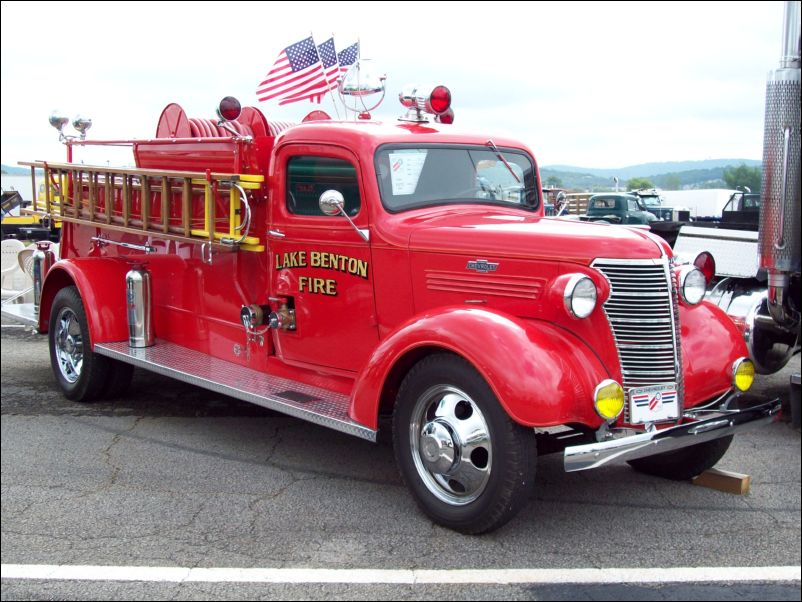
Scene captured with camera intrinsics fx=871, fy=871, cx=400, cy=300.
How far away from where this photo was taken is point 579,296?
13.0 feet

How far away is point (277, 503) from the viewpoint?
14.9 ft

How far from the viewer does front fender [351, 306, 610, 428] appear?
3783 millimetres

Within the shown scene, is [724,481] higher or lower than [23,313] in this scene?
lower

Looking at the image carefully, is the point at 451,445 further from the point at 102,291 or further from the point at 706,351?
the point at 102,291

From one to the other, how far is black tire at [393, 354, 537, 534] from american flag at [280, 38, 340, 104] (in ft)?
10.4

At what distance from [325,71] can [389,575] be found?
4.24m

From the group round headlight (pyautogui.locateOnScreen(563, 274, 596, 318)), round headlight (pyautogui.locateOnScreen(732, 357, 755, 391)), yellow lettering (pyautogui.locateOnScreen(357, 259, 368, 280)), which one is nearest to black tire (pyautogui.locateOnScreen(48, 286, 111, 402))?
yellow lettering (pyautogui.locateOnScreen(357, 259, 368, 280))

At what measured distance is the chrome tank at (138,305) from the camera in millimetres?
6289

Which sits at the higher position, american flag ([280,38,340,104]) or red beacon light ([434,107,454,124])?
american flag ([280,38,340,104])

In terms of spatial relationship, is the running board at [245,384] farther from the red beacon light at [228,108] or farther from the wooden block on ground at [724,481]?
the wooden block on ground at [724,481]

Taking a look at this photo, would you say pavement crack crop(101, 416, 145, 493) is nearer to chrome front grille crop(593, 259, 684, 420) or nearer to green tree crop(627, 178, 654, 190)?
chrome front grille crop(593, 259, 684, 420)

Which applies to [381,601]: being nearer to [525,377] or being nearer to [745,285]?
[525,377]

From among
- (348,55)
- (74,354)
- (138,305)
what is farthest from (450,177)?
(74,354)

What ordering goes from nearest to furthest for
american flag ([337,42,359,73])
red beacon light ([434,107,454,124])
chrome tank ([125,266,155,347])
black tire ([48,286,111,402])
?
red beacon light ([434,107,454,124])
chrome tank ([125,266,155,347])
black tire ([48,286,111,402])
american flag ([337,42,359,73])
